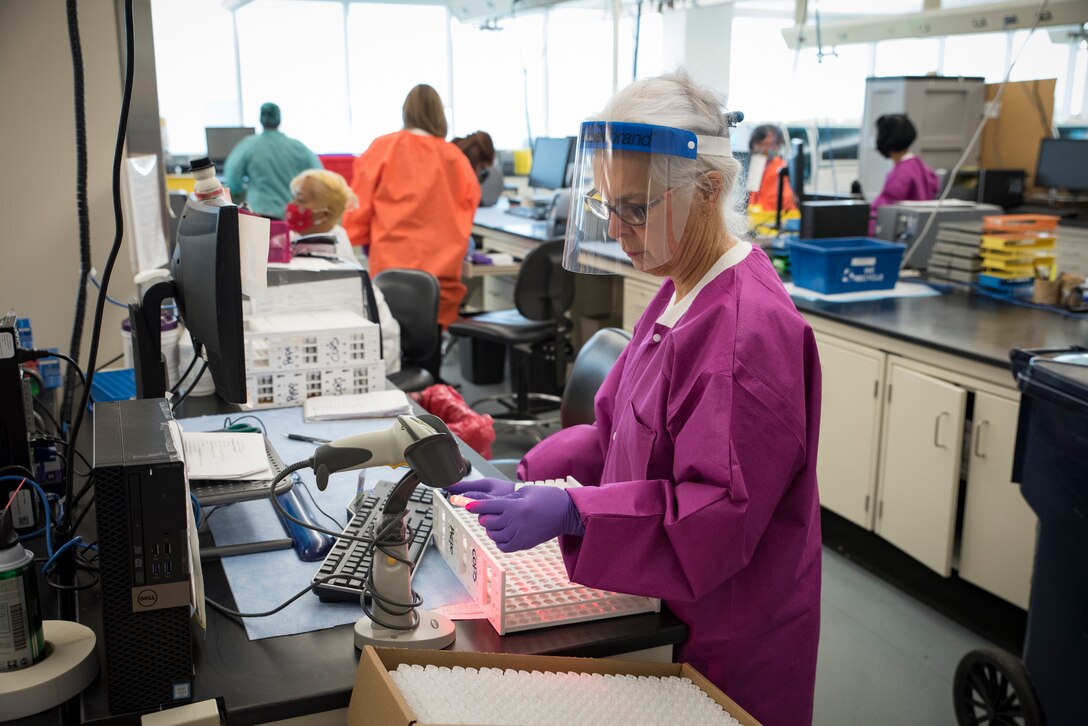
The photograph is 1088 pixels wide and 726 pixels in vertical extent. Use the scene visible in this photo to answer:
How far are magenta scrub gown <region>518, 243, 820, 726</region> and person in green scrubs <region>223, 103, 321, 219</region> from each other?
448cm

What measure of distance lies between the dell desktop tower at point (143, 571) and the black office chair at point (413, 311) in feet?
7.46

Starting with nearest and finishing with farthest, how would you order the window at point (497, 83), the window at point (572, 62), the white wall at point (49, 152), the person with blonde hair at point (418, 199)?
the white wall at point (49, 152) → the person with blonde hair at point (418, 199) → the window at point (572, 62) → the window at point (497, 83)

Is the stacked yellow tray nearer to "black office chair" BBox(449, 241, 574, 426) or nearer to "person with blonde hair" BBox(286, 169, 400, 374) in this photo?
"black office chair" BBox(449, 241, 574, 426)

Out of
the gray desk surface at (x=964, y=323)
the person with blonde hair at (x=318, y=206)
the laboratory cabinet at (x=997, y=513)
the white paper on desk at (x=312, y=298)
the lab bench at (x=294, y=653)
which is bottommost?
the laboratory cabinet at (x=997, y=513)

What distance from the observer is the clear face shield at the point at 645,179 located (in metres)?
1.19

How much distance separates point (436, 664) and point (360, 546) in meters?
0.33

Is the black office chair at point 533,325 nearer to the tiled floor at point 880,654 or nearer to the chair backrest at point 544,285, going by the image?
the chair backrest at point 544,285

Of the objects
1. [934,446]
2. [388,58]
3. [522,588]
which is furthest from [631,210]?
[388,58]

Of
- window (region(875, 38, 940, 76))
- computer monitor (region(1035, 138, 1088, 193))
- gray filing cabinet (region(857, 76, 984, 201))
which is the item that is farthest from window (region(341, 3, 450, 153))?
computer monitor (region(1035, 138, 1088, 193))

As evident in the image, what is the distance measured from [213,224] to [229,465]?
0.44 metres

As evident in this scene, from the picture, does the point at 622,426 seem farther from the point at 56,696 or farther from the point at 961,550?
the point at 961,550

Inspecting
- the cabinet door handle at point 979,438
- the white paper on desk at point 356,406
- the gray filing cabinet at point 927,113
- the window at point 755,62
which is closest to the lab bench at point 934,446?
the cabinet door handle at point 979,438

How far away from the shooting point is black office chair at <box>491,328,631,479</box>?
81.0 inches

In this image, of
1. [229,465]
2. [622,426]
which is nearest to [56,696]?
[229,465]
